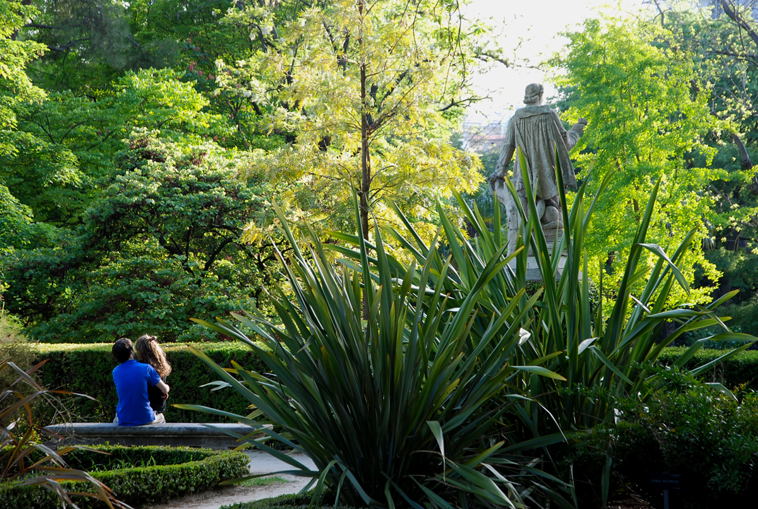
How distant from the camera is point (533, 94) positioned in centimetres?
1109

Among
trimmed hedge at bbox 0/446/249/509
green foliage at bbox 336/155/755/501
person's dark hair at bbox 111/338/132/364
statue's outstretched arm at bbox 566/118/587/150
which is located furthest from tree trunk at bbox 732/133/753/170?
green foliage at bbox 336/155/755/501

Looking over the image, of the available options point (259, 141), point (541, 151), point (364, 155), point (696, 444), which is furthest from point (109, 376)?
point (259, 141)

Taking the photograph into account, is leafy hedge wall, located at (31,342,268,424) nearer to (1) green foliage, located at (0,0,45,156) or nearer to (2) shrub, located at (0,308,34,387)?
(2) shrub, located at (0,308,34,387)

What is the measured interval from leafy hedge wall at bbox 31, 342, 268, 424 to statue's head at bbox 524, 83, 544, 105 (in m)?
5.30

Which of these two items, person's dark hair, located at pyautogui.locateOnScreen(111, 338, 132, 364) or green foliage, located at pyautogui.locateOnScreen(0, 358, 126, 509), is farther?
person's dark hair, located at pyautogui.locateOnScreen(111, 338, 132, 364)

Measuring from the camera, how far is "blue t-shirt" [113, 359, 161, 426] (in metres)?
7.18

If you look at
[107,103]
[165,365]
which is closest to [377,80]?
[165,365]

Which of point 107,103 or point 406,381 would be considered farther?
point 107,103

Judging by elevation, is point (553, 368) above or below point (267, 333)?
below

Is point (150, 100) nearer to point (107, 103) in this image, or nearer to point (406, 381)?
point (107, 103)

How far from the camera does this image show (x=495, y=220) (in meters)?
4.57

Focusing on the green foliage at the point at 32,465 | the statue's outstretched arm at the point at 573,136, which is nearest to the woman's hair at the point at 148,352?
the green foliage at the point at 32,465

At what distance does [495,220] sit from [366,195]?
6.51 m

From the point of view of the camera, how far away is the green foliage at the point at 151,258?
48.6ft
